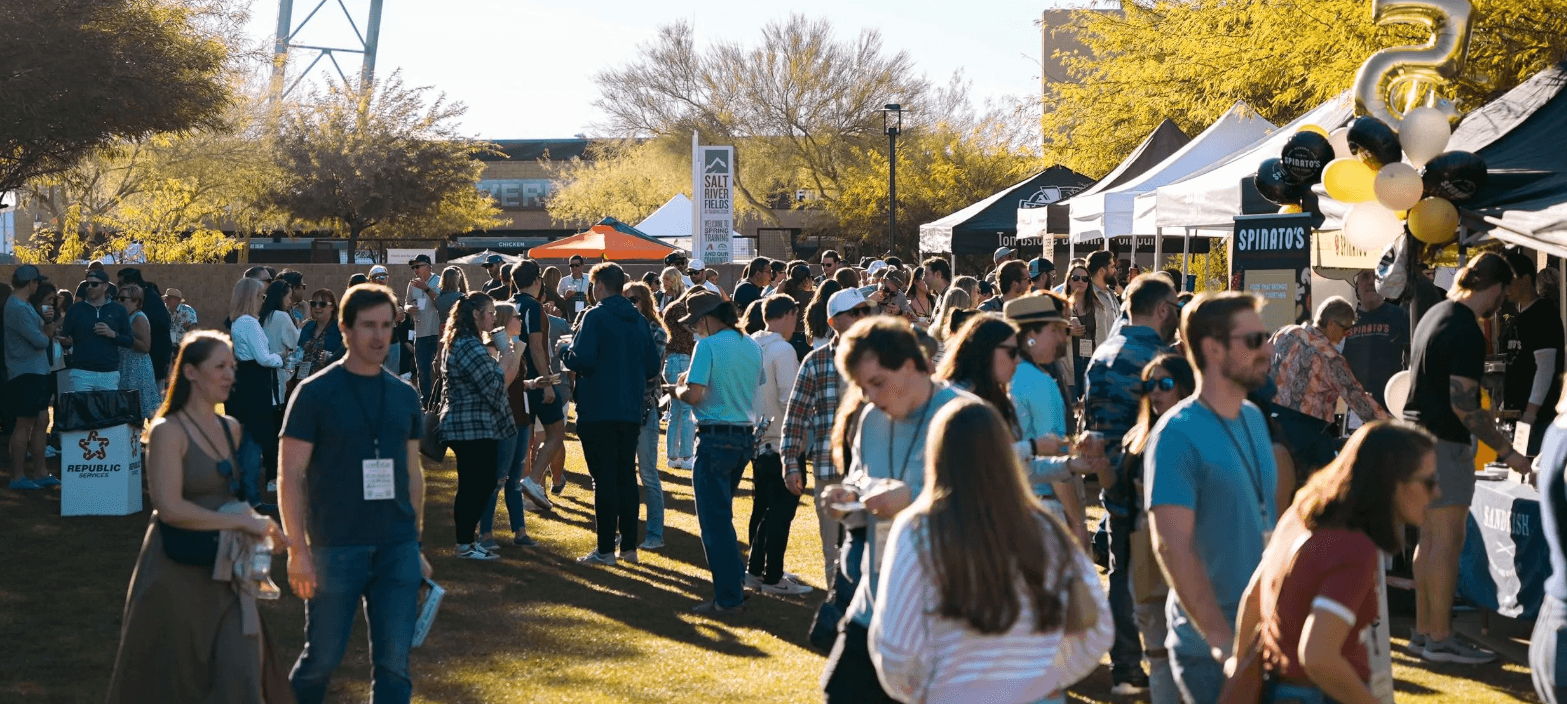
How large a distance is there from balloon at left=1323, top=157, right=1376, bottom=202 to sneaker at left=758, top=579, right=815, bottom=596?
423 centimetres

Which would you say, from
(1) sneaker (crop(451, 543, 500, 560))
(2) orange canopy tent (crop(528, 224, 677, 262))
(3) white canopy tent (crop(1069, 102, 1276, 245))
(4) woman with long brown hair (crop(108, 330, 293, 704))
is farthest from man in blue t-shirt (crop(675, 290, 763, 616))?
(2) orange canopy tent (crop(528, 224, 677, 262))

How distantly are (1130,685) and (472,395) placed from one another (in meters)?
4.43

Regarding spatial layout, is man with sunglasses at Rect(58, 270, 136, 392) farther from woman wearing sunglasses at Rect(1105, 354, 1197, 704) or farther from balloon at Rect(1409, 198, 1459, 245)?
balloon at Rect(1409, 198, 1459, 245)

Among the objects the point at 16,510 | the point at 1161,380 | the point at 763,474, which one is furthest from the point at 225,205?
the point at 1161,380

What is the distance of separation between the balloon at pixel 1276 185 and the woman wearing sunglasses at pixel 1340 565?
7.38 m

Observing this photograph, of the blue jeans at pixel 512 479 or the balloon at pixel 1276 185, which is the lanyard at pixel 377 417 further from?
the balloon at pixel 1276 185

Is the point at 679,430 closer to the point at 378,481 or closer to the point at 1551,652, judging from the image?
the point at 378,481

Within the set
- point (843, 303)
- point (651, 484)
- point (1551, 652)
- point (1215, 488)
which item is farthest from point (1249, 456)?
point (651, 484)

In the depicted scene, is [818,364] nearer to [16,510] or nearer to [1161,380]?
[1161,380]

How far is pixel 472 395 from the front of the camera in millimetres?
9219

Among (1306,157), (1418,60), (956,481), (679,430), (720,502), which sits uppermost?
(1418,60)

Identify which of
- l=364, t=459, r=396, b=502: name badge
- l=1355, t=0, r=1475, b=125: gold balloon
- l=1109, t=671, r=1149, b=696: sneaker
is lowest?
l=1109, t=671, r=1149, b=696: sneaker

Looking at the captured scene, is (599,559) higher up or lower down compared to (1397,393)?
lower down

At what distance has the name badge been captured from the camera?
5.16 m
